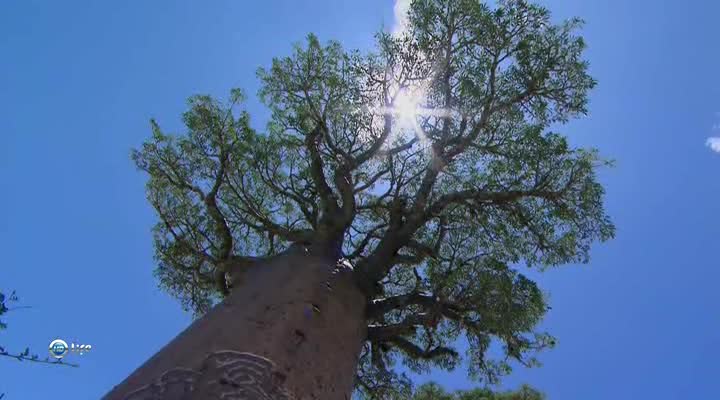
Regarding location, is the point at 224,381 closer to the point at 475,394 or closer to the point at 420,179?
the point at 420,179

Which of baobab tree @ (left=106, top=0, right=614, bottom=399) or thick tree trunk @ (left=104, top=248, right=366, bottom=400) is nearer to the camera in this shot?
thick tree trunk @ (left=104, top=248, right=366, bottom=400)

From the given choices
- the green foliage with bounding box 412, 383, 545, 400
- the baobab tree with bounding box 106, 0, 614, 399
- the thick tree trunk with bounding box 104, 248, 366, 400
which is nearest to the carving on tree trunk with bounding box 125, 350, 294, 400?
the thick tree trunk with bounding box 104, 248, 366, 400

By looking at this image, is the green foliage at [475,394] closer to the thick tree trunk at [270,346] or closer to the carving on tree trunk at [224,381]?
the thick tree trunk at [270,346]

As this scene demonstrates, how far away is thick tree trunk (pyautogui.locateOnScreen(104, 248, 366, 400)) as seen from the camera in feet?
11.0

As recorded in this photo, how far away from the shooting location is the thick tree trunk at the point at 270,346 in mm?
3344

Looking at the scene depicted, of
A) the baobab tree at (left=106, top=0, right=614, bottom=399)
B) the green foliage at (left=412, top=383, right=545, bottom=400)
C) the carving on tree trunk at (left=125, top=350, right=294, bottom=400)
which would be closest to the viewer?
the carving on tree trunk at (left=125, top=350, right=294, bottom=400)

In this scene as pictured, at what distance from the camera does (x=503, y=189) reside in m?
7.67

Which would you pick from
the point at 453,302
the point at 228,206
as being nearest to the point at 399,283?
the point at 453,302

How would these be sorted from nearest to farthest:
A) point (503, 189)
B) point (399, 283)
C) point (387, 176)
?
point (503, 189)
point (387, 176)
point (399, 283)

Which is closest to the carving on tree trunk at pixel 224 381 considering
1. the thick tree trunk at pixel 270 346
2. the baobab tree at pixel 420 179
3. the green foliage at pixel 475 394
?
the thick tree trunk at pixel 270 346

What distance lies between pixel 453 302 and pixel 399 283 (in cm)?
235

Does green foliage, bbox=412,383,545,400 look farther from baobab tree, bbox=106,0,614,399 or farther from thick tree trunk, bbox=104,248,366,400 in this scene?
thick tree trunk, bbox=104,248,366,400

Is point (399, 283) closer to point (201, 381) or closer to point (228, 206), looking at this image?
point (228, 206)

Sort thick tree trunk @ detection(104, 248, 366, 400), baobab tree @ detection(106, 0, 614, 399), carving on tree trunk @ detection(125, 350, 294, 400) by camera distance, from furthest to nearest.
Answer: baobab tree @ detection(106, 0, 614, 399) < thick tree trunk @ detection(104, 248, 366, 400) < carving on tree trunk @ detection(125, 350, 294, 400)
